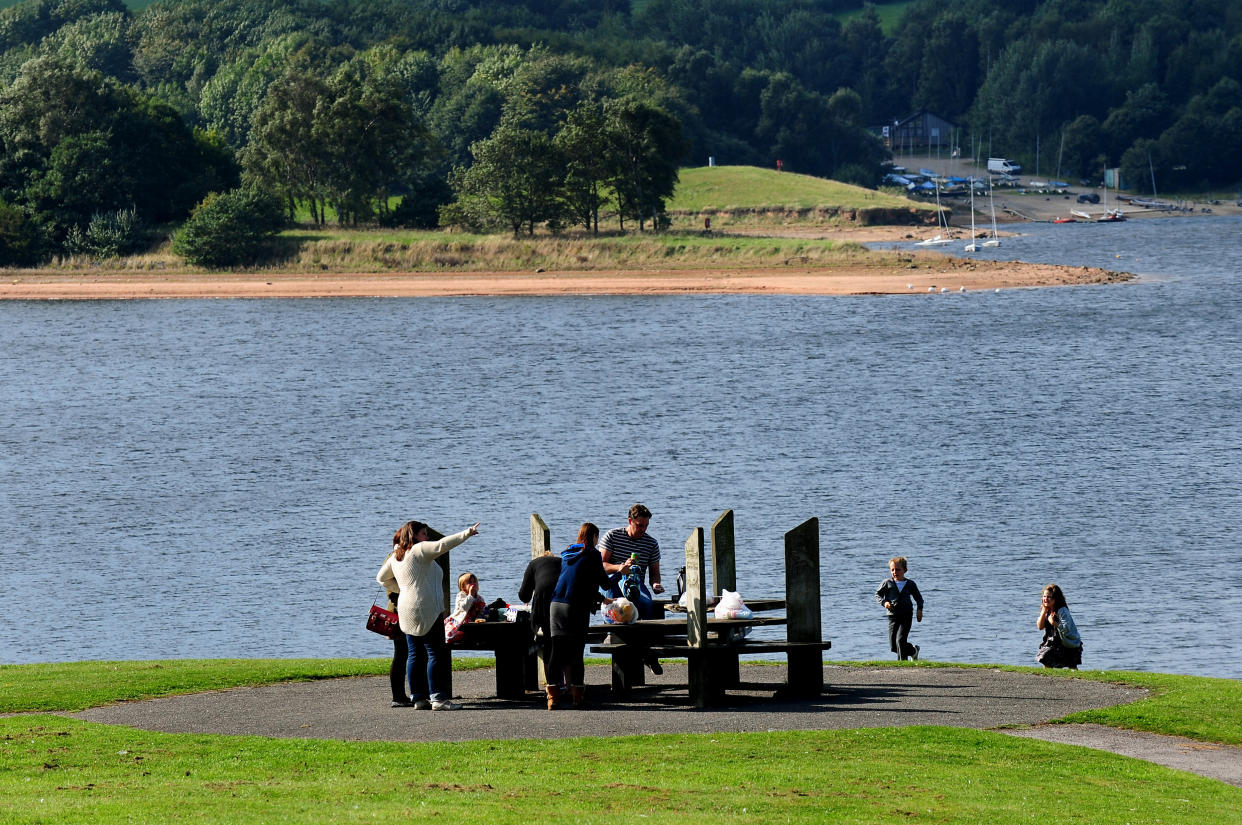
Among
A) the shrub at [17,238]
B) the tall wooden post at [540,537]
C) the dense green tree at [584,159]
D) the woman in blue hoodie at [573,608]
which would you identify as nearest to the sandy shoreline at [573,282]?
A: the shrub at [17,238]

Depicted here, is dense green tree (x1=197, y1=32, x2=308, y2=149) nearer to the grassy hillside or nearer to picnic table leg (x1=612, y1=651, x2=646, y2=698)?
the grassy hillside

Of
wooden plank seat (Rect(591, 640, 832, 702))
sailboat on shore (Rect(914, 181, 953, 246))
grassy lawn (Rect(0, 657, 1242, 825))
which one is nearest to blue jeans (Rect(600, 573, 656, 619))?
wooden plank seat (Rect(591, 640, 832, 702))

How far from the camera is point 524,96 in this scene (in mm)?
166000

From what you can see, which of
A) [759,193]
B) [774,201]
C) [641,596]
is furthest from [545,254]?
[641,596]

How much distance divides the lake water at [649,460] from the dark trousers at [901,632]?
10.7ft

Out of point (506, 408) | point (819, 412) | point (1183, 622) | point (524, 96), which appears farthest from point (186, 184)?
point (1183, 622)

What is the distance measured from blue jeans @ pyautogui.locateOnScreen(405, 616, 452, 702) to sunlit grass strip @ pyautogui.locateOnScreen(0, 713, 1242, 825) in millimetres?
1915

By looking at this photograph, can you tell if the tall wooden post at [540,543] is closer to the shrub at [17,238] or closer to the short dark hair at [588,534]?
the short dark hair at [588,534]

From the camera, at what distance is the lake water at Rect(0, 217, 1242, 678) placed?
29.5 m

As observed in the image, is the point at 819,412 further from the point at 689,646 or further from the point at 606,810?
the point at 606,810

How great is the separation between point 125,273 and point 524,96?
62.7 meters

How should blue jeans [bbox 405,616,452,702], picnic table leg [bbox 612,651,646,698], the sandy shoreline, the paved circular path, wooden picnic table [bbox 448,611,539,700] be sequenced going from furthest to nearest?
the sandy shoreline
picnic table leg [bbox 612,651,646,698]
wooden picnic table [bbox 448,611,539,700]
blue jeans [bbox 405,616,452,702]
the paved circular path

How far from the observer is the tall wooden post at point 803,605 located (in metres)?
17.8

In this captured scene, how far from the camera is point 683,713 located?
17375 millimetres
